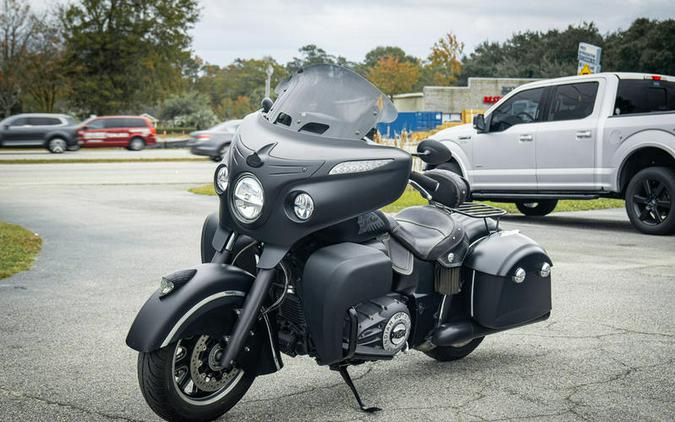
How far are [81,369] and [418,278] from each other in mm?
2167

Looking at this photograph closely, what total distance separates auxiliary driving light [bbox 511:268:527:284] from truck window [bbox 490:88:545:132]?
7950 millimetres

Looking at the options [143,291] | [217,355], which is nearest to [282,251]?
[217,355]

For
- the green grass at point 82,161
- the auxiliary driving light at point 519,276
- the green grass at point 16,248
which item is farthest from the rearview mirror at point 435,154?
the green grass at point 82,161

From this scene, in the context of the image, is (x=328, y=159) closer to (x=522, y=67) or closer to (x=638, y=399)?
(x=638, y=399)

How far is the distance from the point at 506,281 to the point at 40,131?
34.1 m

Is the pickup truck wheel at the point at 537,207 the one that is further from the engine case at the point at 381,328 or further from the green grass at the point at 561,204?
the engine case at the point at 381,328

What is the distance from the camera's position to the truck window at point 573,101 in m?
11.6

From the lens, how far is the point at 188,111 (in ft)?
244

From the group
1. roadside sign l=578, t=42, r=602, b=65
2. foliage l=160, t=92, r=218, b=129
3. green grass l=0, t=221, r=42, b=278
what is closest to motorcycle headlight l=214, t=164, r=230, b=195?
green grass l=0, t=221, r=42, b=278

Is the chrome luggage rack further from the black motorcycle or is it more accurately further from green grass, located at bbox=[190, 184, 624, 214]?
green grass, located at bbox=[190, 184, 624, 214]

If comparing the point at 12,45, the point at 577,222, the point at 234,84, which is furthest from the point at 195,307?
the point at 234,84

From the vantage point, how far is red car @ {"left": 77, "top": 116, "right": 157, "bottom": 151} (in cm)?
3734

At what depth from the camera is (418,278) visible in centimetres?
440

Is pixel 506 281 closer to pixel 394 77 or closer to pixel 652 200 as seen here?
pixel 652 200
